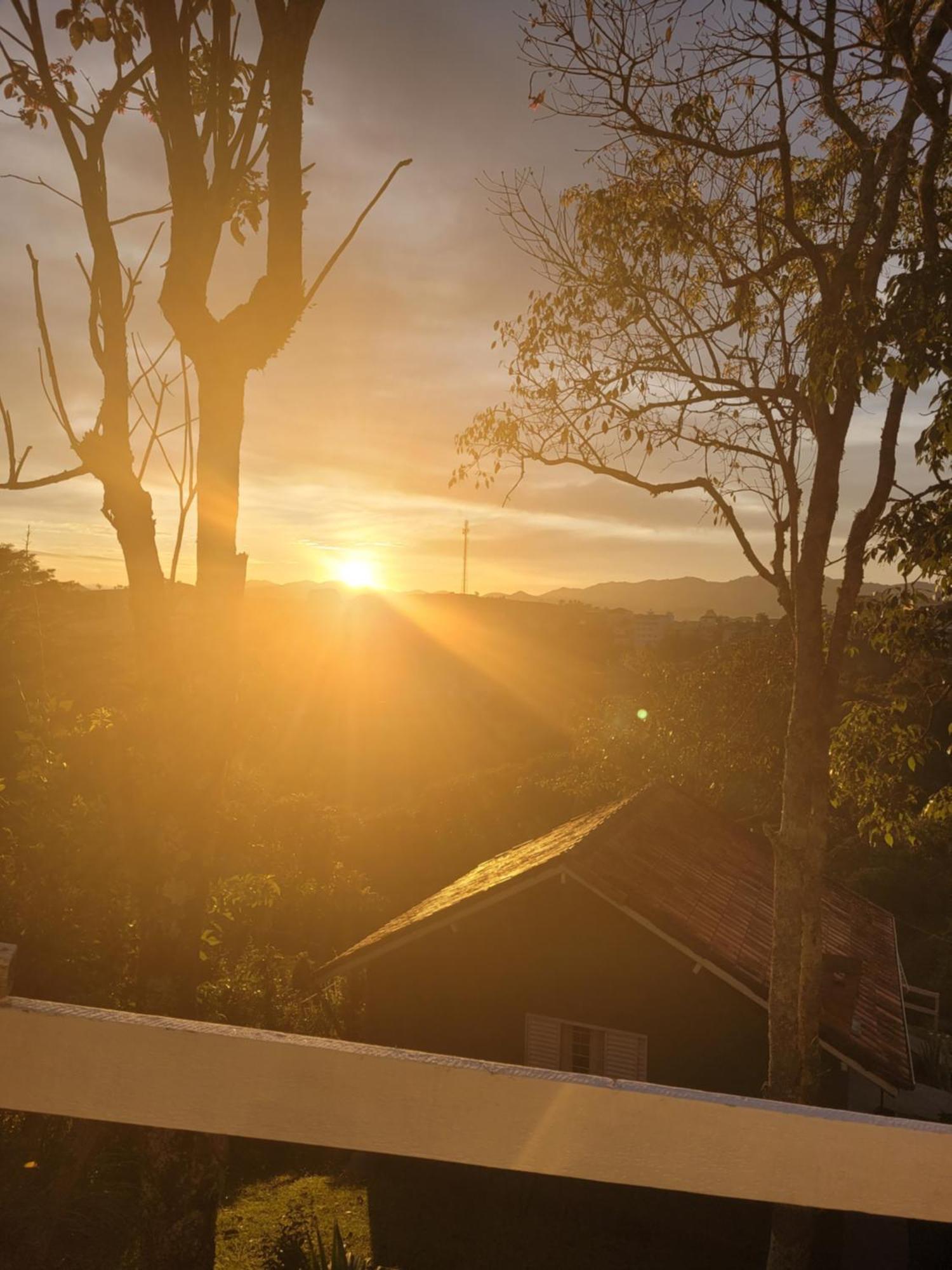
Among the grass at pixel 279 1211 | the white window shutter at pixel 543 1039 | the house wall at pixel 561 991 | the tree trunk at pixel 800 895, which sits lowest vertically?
the grass at pixel 279 1211

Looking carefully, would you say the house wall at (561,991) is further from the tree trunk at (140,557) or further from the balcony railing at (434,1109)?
the balcony railing at (434,1109)

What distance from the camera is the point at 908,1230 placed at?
1359 centimetres

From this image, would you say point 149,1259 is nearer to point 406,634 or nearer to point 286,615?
point 286,615

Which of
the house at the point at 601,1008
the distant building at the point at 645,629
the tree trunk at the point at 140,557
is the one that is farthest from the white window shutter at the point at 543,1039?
the distant building at the point at 645,629

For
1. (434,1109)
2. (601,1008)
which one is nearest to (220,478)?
(434,1109)

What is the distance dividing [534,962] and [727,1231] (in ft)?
14.5

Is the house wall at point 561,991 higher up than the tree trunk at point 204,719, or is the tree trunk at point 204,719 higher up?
the tree trunk at point 204,719

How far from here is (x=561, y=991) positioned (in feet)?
48.3

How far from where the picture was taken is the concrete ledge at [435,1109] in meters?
1.58

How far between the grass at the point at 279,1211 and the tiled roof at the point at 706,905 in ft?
10.4

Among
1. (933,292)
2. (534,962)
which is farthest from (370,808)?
(933,292)

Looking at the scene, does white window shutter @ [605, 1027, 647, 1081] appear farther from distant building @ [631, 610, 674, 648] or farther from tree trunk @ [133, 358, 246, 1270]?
distant building @ [631, 610, 674, 648]

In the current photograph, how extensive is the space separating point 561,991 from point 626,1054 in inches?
52.2

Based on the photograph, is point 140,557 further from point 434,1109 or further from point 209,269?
point 434,1109
